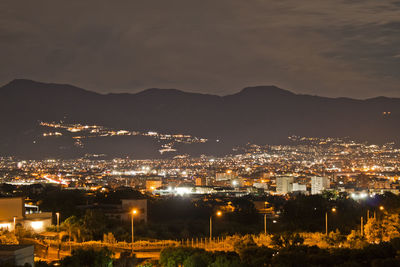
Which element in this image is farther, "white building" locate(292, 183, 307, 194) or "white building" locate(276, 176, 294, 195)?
"white building" locate(292, 183, 307, 194)

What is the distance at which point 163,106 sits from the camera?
172 m

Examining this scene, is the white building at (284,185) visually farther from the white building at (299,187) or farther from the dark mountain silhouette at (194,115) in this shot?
the dark mountain silhouette at (194,115)

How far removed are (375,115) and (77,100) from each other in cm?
8107

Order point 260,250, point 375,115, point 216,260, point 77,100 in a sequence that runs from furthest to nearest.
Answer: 1. point 375,115
2. point 77,100
3. point 260,250
4. point 216,260

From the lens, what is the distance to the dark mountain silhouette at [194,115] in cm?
12988

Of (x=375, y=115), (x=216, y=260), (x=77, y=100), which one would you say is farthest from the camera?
(x=375, y=115)

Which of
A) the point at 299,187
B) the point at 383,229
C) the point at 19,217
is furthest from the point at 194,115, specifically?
the point at 383,229

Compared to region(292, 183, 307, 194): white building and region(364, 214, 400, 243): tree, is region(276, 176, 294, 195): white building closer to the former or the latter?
region(292, 183, 307, 194): white building

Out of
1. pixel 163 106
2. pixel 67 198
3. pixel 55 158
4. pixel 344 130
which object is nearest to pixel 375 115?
pixel 344 130

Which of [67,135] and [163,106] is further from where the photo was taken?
[163,106]

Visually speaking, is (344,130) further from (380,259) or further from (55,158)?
(380,259)

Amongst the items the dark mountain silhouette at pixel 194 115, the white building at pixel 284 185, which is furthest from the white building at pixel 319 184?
the dark mountain silhouette at pixel 194 115

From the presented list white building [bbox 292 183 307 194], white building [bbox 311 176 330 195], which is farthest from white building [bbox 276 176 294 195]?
white building [bbox 311 176 330 195]

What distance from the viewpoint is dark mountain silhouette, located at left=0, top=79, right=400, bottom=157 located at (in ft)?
426
